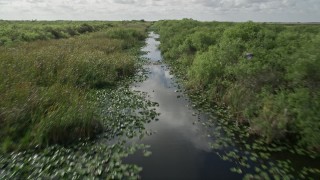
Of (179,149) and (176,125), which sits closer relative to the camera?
(179,149)

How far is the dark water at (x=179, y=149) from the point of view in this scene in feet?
24.6

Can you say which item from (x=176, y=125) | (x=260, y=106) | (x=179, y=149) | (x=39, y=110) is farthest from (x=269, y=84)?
(x=39, y=110)

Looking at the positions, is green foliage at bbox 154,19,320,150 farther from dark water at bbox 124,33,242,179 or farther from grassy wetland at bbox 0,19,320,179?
dark water at bbox 124,33,242,179

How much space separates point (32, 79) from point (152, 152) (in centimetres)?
694

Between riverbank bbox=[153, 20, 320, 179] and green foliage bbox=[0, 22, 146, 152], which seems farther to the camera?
green foliage bbox=[0, 22, 146, 152]

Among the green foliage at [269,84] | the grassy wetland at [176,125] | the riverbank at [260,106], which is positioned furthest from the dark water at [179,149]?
the green foliage at [269,84]

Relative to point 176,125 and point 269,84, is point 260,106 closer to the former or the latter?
point 269,84

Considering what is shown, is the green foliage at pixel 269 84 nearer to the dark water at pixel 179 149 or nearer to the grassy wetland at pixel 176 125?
the grassy wetland at pixel 176 125

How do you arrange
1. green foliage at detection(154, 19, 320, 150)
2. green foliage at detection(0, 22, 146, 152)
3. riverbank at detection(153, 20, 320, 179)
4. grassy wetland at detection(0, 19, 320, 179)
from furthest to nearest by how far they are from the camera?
green foliage at detection(154, 19, 320, 150) < green foliage at detection(0, 22, 146, 152) < riverbank at detection(153, 20, 320, 179) < grassy wetland at detection(0, 19, 320, 179)

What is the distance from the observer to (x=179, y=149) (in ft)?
29.5

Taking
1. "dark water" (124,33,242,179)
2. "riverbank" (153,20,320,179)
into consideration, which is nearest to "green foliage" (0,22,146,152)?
"dark water" (124,33,242,179)

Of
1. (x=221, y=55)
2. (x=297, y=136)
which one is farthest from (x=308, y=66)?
(x=221, y=55)

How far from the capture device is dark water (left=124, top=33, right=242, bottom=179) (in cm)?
751

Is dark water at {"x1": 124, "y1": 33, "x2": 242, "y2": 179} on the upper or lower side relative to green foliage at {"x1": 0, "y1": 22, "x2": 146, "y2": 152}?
lower
